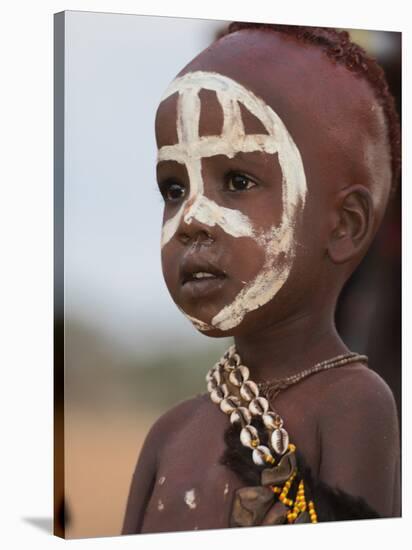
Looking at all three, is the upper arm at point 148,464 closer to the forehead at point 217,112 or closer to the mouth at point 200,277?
the mouth at point 200,277

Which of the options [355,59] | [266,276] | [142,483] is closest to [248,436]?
[142,483]

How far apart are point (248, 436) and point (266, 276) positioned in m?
0.66

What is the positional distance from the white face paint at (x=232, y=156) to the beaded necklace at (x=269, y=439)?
0.84 ft

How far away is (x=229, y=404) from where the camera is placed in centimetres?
634

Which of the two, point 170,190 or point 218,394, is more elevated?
point 170,190

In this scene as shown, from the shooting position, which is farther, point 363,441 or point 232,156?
point 363,441

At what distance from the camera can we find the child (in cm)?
620

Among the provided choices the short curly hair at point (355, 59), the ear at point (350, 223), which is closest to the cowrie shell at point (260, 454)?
the ear at point (350, 223)

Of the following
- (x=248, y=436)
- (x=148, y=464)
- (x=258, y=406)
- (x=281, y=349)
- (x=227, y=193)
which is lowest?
(x=148, y=464)

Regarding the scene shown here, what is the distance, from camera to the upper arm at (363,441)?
636cm

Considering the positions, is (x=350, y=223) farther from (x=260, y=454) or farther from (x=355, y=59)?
(x=260, y=454)

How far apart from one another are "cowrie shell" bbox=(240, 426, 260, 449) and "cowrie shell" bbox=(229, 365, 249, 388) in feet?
0.60

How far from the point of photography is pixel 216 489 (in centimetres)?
626

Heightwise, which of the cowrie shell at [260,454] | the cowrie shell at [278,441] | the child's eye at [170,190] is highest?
the child's eye at [170,190]
